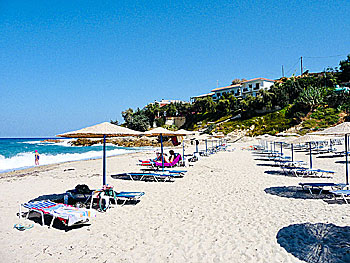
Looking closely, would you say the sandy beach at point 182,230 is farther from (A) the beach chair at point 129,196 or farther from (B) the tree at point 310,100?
(B) the tree at point 310,100

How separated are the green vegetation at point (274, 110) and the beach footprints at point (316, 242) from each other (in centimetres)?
3768

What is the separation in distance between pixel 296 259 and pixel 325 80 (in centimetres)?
5974

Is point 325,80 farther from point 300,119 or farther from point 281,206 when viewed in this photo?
point 281,206

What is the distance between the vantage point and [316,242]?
471 centimetres

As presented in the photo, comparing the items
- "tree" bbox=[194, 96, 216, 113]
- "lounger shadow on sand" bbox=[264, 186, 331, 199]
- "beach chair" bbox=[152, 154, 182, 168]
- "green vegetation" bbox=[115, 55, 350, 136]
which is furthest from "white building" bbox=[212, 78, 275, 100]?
"lounger shadow on sand" bbox=[264, 186, 331, 199]

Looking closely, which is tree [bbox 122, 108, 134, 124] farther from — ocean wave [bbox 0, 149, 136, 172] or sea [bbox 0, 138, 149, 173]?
ocean wave [bbox 0, 149, 136, 172]

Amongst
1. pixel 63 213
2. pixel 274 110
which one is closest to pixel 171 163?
pixel 63 213

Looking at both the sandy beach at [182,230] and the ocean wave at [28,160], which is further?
the ocean wave at [28,160]

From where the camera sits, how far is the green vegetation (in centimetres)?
4394

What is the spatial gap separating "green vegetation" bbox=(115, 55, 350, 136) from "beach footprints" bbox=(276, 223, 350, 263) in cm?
3768

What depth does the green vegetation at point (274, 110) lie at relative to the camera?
4394cm

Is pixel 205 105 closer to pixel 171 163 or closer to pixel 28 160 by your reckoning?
pixel 28 160

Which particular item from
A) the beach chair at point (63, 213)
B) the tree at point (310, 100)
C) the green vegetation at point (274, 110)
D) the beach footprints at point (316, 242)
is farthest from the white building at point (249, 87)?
the beach chair at point (63, 213)

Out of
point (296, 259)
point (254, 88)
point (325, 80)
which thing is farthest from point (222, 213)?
point (254, 88)
